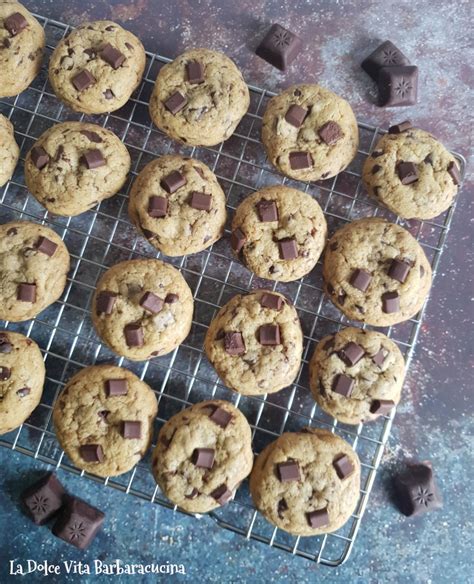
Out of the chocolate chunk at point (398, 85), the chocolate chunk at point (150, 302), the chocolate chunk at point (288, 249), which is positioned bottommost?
the chocolate chunk at point (150, 302)

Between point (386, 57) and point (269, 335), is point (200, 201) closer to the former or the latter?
point (269, 335)

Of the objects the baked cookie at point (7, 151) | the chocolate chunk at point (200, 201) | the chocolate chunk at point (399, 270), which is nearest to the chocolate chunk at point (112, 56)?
the baked cookie at point (7, 151)

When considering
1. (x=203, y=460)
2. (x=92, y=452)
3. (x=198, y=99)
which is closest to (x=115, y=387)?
(x=92, y=452)

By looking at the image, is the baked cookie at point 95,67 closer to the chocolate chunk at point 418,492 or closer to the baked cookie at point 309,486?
the baked cookie at point 309,486

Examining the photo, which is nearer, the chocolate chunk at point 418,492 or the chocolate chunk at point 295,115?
the chocolate chunk at point 295,115

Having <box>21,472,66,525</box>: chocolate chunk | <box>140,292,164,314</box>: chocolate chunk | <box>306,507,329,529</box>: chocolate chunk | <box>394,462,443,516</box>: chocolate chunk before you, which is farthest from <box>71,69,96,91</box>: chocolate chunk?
<box>394,462,443,516</box>: chocolate chunk

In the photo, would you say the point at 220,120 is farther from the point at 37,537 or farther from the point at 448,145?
the point at 37,537
